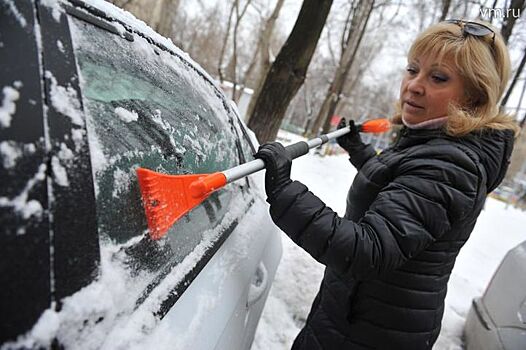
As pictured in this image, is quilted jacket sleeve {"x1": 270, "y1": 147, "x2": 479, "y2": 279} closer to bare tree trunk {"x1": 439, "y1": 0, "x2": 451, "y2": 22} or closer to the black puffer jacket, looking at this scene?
the black puffer jacket

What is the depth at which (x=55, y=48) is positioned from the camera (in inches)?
26.0

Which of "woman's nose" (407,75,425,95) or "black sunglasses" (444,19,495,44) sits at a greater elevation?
"black sunglasses" (444,19,495,44)

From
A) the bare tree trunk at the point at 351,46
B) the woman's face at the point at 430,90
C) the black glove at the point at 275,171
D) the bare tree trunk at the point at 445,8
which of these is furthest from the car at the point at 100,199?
the bare tree trunk at the point at 351,46

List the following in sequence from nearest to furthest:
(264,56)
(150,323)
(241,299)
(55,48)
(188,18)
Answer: (55,48), (150,323), (241,299), (264,56), (188,18)

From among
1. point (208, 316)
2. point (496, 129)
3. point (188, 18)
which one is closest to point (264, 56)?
point (496, 129)

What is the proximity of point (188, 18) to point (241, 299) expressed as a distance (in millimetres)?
24647

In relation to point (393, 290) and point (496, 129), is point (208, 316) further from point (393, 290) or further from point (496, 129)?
point (496, 129)

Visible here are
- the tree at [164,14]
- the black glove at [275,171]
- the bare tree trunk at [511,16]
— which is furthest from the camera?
the tree at [164,14]

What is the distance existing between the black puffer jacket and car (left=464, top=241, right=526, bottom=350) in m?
1.08

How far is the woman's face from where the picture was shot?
1311mm

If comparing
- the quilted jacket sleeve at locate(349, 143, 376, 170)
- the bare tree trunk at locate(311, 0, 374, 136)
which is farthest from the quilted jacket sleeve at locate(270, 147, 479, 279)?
the bare tree trunk at locate(311, 0, 374, 136)

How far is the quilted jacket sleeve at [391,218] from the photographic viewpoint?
1.04 meters

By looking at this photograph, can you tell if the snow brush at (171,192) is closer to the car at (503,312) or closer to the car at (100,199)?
the car at (100,199)

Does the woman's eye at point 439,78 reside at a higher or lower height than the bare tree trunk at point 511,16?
lower
